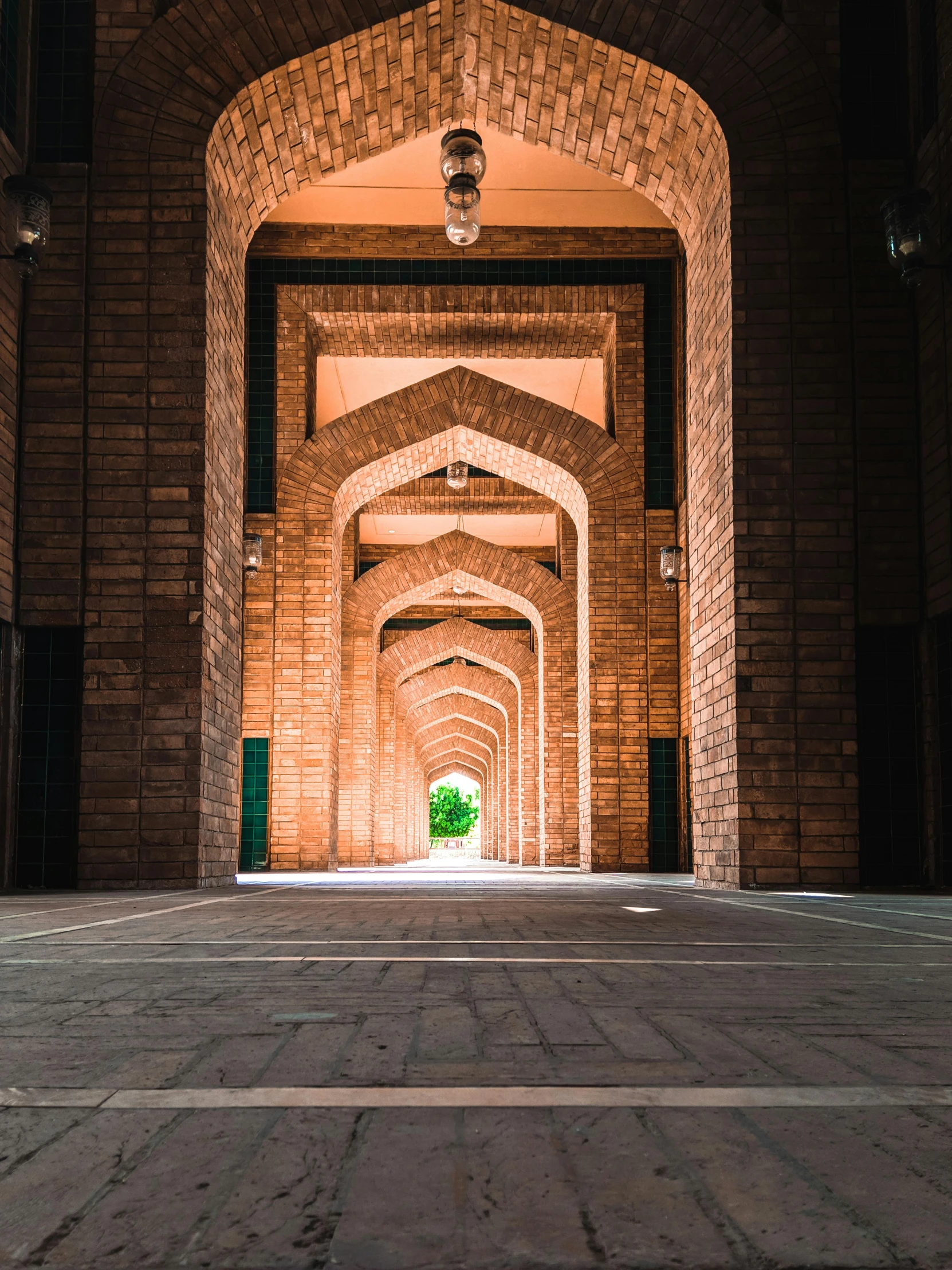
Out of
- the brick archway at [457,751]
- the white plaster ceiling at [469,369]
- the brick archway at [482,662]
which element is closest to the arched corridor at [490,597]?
the white plaster ceiling at [469,369]

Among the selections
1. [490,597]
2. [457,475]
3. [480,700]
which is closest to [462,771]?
[480,700]

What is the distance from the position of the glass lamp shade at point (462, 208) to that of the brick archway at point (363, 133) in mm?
876

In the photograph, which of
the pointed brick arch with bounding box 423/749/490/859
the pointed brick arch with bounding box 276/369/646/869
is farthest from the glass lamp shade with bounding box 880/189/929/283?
the pointed brick arch with bounding box 423/749/490/859

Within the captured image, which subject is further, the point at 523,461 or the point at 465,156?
the point at 523,461

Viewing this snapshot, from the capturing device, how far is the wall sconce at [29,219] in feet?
23.5

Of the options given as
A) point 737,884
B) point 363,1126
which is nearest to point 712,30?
point 737,884

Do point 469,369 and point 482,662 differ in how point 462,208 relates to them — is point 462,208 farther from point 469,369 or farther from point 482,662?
point 482,662

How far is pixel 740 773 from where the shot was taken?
772cm

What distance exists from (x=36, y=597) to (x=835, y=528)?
17.7 feet

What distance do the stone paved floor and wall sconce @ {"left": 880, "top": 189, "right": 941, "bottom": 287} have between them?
17.1ft

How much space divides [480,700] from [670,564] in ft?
57.4

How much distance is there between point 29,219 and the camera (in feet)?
23.5

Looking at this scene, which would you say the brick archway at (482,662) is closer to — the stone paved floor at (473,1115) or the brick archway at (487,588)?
the brick archway at (487,588)

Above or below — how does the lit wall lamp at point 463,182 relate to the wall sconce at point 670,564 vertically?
above
